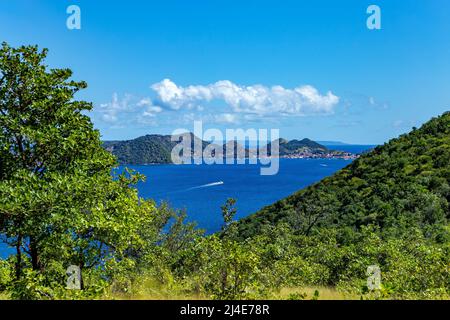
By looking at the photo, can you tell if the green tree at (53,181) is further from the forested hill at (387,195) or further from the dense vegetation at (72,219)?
the forested hill at (387,195)

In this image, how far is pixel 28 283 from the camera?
35.5 feet

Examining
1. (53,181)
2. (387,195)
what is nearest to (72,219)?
→ (53,181)

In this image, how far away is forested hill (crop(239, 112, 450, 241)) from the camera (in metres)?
51.8

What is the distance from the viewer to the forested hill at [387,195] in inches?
2040

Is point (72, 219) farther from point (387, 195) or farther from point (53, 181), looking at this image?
point (387, 195)

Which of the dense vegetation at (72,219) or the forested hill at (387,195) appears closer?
the dense vegetation at (72,219)

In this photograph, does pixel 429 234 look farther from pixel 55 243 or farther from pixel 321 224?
pixel 55 243

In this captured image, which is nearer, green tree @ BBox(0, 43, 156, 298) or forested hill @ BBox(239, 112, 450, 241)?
green tree @ BBox(0, 43, 156, 298)

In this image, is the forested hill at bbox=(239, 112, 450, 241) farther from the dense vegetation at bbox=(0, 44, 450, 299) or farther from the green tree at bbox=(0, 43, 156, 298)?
the green tree at bbox=(0, 43, 156, 298)

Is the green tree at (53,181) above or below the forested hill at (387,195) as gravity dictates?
above

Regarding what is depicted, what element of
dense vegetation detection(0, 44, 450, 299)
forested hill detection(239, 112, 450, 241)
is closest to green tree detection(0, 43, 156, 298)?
dense vegetation detection(0, 44, 450, 299)

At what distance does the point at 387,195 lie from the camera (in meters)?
65.2

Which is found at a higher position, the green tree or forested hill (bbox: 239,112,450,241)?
the green tree

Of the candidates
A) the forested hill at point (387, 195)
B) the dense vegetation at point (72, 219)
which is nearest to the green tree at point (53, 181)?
the dense vegetation at point (72, 219)
